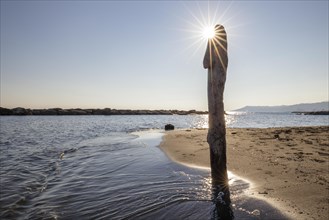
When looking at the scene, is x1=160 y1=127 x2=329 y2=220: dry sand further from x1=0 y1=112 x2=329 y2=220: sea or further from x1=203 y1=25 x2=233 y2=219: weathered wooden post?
x1=203 y1=25 x2=233 y2=219: weathered wooden post

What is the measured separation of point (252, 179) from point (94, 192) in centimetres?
468

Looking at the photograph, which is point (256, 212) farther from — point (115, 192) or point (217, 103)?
point (115, 192)

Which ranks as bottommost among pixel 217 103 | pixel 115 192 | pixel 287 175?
pixel 115 192

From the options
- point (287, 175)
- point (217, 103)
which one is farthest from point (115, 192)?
point (287, 175)

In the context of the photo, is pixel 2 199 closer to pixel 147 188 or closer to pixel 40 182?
pixel 40 182

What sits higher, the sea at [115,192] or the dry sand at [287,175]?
the dry sand at [287,175]

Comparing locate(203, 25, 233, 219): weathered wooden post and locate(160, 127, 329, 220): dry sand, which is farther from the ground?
locate(203, 25, 233, 219): weathered wooden post

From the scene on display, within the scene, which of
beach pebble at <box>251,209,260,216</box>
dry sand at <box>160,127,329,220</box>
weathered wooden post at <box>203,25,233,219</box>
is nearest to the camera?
beach pebble at <box>251,209,260,216</box>

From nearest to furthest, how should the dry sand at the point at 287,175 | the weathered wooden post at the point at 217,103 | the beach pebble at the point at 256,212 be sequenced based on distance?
the beach pebble at the point at 256,212 → the dry sand at the point at 287,175 → the weathered wooden post at the point at 217,103

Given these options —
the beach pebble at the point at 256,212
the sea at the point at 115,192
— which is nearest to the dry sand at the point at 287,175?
the sea at the point at 115,192

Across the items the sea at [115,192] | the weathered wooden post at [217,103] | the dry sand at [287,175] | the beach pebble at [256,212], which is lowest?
the sea at [115,192]

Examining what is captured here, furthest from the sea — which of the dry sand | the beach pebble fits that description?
the dry sand

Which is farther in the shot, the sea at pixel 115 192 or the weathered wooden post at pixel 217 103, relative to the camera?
the weathered wooden post at pixel 217 103

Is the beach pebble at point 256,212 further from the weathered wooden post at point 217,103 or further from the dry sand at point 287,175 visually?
the weathered wooden post at point 217,103
